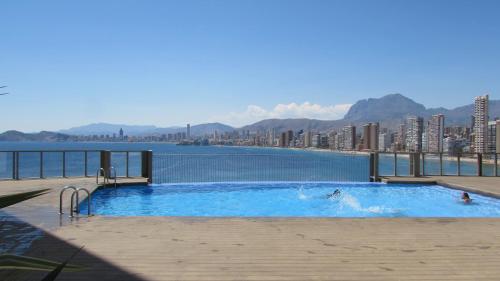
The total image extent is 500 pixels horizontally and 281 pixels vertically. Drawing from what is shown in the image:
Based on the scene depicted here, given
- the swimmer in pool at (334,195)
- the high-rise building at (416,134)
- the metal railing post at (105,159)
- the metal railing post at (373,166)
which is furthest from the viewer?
the high-rise building at (416,134)

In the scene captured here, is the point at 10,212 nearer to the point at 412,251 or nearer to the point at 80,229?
the point at 80,229

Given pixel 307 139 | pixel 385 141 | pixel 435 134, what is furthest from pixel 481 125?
pixel 307 139

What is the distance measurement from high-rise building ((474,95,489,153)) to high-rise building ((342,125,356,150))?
118 ft

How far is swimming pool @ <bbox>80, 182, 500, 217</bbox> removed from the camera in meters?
13.5

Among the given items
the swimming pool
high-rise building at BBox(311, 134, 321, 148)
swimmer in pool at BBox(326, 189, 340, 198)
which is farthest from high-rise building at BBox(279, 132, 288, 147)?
swimmer in pool at BBox(326, 189, 340, 198)

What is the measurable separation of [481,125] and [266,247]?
448ft

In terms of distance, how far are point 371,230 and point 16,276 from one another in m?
5.03

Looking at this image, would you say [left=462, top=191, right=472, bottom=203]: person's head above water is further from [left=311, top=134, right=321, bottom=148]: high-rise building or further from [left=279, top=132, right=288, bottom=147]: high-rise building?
[left=279, top=132, right=288, bottom=147]: high-rise building

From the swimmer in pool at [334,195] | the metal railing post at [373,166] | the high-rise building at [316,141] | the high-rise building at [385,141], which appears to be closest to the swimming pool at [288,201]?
the swimmer in pool at [334,195]

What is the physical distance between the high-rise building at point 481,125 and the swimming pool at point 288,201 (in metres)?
116

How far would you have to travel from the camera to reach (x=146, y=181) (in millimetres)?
16703

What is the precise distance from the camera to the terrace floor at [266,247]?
4.92 m

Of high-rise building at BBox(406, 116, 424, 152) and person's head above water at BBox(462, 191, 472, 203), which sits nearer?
person's head above water at BBox(462, 191, 472, 203)

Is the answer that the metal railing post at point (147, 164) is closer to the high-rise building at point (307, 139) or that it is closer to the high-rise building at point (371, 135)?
the high-rise building at point (371, 135)
